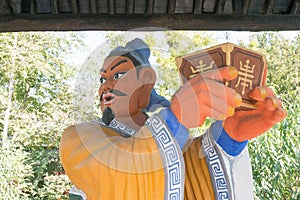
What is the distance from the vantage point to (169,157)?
129 cm

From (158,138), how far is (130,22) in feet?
2.97

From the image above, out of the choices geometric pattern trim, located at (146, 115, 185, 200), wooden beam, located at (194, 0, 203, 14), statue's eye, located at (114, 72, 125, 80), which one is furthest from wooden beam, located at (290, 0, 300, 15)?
geometric pattern trim, located at (146, 115, 185, 200)

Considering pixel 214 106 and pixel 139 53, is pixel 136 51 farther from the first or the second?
pixel 214 106

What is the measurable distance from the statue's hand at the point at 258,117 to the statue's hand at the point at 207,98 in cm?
14

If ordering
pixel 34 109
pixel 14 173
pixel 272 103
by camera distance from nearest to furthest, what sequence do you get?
pixel 272 103
pixel 14 173
pixel 34 109

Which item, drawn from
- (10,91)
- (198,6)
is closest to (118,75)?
(198,6)

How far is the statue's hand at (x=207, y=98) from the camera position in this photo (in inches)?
45.6

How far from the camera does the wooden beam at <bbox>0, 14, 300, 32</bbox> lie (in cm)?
208

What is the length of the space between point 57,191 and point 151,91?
18.7ft

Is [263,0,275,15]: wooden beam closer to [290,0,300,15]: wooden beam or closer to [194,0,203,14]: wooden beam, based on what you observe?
[290,0,300,15]: wooden beam

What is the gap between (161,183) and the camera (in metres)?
1.30

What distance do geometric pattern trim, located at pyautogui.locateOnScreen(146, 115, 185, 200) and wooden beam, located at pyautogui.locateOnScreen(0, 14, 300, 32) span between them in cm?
86

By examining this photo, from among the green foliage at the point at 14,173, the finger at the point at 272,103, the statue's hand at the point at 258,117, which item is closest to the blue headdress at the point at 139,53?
the statue's hand at the point at 258,117

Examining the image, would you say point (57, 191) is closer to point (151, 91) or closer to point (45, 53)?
point (45, 53)
